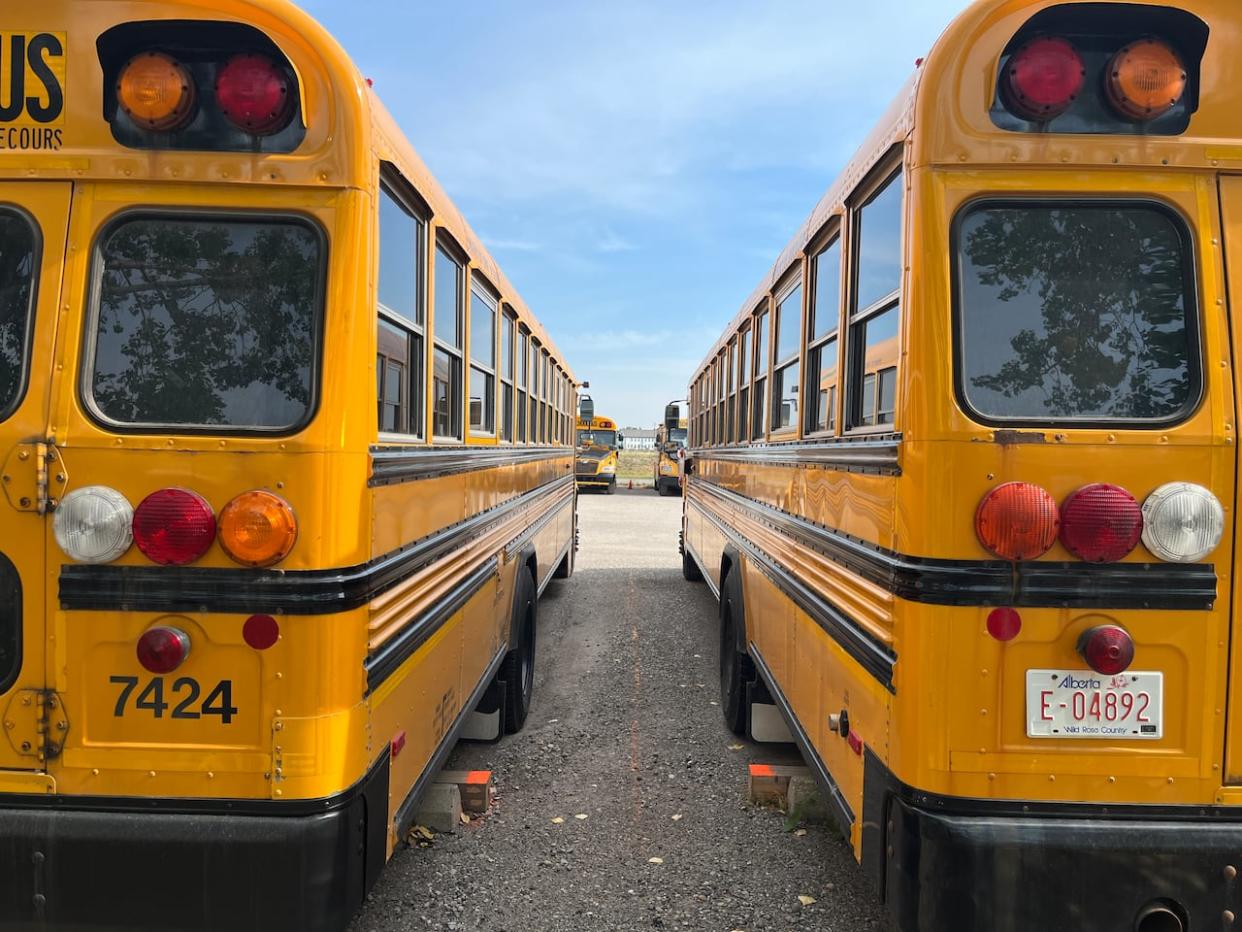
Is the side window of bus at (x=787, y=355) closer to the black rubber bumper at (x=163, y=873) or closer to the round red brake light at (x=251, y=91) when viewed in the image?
the round red brake light at (x=251, y=91)

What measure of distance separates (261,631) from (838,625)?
1.66m

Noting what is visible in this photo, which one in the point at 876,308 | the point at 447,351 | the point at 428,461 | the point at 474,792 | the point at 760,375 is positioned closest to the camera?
the point at 876,308

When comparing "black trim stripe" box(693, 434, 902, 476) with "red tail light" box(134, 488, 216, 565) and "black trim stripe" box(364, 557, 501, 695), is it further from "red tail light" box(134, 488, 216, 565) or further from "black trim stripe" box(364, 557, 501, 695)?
"red tail light" box(134, 488, 216, 565)

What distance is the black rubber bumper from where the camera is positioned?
1.85 meters

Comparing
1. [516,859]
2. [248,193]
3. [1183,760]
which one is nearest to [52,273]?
[248,193]

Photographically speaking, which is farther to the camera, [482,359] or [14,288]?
[482,359]

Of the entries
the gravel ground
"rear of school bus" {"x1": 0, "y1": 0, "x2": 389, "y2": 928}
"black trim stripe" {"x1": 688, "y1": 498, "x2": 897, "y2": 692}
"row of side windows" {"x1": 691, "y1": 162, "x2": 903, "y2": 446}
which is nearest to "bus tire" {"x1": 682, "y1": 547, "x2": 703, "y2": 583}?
the gravel ground

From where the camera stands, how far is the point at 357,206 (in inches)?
78.2

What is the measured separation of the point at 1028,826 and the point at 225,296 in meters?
2.36

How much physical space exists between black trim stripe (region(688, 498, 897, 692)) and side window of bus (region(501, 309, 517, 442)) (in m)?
1.58

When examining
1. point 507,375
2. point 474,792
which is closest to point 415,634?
point 474,792

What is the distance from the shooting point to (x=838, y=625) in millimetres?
2453

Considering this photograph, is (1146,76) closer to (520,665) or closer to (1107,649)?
(1107,649)

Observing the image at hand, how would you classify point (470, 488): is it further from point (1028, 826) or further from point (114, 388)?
point (1028, 826)
